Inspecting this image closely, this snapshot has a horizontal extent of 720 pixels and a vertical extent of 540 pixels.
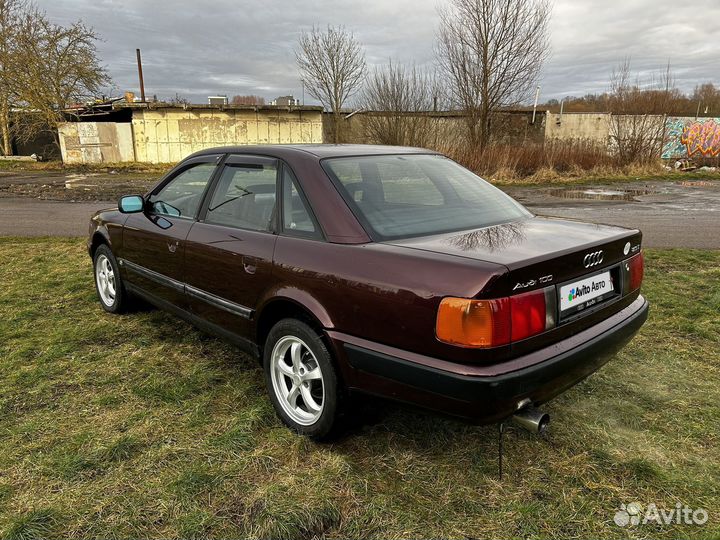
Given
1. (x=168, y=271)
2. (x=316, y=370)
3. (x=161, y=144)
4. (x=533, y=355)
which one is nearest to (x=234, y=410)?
(x=316, y=370)

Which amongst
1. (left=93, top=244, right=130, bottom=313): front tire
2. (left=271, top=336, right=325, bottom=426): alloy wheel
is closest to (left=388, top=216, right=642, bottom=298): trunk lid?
(left=271, top=336, right=325, bottom=426): alloy wheel

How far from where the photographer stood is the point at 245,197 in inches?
124

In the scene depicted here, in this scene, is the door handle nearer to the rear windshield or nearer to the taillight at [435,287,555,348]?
the rear windshield

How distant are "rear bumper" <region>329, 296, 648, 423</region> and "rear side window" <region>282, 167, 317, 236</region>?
61 centimetres

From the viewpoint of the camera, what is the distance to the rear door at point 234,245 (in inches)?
112

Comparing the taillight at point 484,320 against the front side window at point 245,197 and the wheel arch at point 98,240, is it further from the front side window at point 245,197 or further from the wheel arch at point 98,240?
the wheel arch at point 98,240

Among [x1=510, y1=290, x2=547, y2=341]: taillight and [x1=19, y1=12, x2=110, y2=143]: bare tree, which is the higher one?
[x1=19, y1=12, x2=110, y2=143]: bare tree

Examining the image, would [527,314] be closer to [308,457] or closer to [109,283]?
[308,457]

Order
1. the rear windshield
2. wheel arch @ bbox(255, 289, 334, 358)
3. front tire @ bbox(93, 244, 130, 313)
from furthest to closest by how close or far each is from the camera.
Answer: front tire @ bbox(93, 244, 130, 313), the rear windshield, wheel arch @ bbox(255, 289, 334, 358)

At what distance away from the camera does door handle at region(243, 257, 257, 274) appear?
2.82 meters

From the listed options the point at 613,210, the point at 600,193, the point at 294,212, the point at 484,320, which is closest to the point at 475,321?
the point at 484,320

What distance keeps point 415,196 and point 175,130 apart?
25.8m

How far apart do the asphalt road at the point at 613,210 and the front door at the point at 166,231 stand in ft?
14.4

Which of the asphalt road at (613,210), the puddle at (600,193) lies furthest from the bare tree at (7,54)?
the puddle at (600,193)
